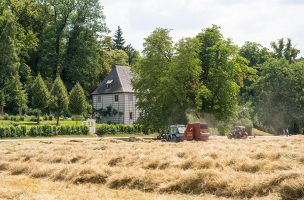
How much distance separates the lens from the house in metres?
61.5

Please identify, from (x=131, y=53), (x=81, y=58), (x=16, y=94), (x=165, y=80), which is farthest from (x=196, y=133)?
(x=131, y=53)

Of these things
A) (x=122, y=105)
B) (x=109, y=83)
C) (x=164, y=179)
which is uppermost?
(x=109, y=83)

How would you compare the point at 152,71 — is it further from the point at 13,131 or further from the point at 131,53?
the point at 131,53

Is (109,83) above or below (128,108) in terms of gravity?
above

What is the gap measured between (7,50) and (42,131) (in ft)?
73.1

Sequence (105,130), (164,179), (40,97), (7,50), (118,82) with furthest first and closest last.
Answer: (118,82) < (7,50) < (40,97) < (105,130) < (164,179)

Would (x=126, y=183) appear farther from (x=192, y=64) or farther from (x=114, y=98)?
(x=114, y=98)

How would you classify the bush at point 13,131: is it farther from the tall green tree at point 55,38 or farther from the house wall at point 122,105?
the tall green tree at point 55,38

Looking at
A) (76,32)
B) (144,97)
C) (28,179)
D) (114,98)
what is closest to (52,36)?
(76,32)

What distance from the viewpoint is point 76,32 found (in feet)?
233

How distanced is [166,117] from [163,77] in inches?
161

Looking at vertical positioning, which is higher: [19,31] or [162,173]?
[19,31]

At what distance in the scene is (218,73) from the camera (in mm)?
43656

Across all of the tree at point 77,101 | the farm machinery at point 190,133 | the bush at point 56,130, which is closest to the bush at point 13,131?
the bush at point 56,130
